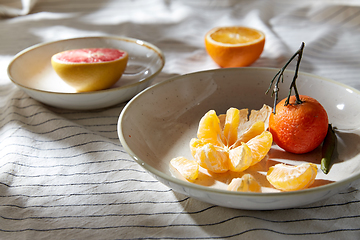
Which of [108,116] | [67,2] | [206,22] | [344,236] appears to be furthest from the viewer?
[67,2]

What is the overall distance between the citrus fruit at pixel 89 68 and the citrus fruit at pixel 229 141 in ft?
1.25

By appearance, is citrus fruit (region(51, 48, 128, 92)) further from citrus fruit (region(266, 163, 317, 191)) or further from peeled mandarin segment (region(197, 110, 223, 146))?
citrus fruit (region(266, 163, 317, 191))

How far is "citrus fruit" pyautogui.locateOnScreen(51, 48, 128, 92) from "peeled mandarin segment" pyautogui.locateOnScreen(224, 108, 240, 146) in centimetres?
42

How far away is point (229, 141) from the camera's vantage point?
738 millimetres

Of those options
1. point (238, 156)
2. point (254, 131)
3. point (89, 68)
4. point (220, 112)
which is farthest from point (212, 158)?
point (89, 68)

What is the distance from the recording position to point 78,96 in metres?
0.88

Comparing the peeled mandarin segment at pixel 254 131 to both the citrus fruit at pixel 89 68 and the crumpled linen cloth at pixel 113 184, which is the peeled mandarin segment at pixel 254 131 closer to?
the crumpled linen cloth at pixel 113 184

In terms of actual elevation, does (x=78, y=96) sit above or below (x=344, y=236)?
above

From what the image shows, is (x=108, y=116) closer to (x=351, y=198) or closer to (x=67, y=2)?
(x=351, y=198)

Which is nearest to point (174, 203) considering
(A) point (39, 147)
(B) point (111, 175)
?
(B) point (111, 175)

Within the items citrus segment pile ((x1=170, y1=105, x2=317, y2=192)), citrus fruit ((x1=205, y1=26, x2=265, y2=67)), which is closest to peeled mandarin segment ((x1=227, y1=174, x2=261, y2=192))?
citrus segment pile ((x1=170, y1=105, x2=317, y2=192))

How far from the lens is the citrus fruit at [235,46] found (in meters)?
1.10

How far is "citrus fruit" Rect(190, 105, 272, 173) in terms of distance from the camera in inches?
24.2

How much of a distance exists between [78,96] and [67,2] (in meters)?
1.56
